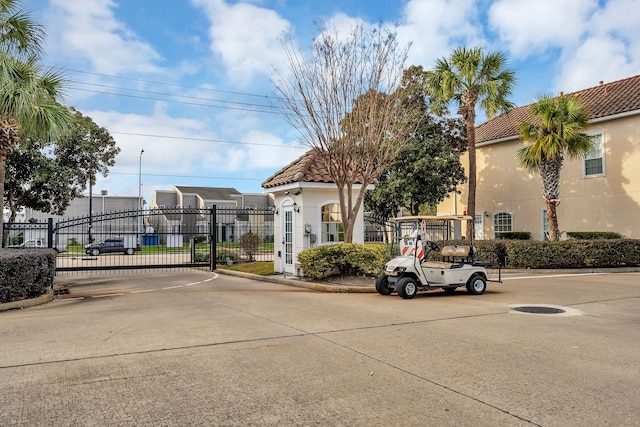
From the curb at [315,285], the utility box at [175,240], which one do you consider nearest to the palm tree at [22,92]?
the curb at [315,285]

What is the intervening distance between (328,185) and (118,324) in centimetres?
886

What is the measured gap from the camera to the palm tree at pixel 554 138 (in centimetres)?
1833

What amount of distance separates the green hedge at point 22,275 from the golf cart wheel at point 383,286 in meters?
7.92

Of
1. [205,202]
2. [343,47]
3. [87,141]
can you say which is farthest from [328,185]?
[205,202]

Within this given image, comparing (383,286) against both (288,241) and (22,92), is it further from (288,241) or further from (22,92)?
(22,92)

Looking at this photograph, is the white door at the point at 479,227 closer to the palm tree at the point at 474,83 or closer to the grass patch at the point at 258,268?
the palm tree at the point at 474,83

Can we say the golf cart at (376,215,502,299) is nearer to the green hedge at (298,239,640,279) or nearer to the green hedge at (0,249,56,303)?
the green hedge at (298,239,640,279)

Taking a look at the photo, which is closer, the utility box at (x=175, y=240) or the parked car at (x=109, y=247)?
the utility box at (x=175, y=240)

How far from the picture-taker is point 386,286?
11469 millimetres

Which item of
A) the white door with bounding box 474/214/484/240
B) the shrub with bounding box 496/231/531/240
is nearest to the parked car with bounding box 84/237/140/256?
the white door with bounding box 474/214/484/240

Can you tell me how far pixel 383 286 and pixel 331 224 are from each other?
475cm

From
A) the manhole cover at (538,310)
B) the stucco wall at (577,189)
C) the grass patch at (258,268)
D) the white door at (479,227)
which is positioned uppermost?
the stucco wall at (577,189)

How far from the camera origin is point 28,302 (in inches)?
417

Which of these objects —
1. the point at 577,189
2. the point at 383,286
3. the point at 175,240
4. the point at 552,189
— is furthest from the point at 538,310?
the point at 175,240
